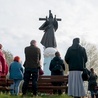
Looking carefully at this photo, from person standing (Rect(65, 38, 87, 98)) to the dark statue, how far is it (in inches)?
447

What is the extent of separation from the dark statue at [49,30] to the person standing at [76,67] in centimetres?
1135

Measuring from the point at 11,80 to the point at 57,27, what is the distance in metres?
10.5

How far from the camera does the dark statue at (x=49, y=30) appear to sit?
22.1 m

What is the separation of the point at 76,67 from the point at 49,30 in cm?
1198

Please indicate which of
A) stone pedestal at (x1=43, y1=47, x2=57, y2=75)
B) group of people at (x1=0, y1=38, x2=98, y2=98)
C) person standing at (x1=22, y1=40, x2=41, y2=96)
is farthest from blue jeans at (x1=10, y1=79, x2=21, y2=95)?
stone pedestal at (x1=43, y1=47, x2=57, y2=75)

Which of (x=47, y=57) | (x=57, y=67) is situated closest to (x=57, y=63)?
(x=57, y=67)

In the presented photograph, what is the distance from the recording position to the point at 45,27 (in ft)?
72.7

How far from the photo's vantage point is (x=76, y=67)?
10.5 meters

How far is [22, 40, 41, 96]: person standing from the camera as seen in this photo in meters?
10.8

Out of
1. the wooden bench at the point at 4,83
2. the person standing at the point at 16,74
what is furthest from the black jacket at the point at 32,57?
the wooden bench at the point at 4,83

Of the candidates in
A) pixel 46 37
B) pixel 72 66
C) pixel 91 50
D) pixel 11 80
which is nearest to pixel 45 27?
pixel 46 37

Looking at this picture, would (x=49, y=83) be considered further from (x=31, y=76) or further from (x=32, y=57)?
(x=32, y=57)

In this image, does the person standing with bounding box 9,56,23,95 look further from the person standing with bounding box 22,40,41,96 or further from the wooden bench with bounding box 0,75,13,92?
the wooden bench with bounding box 0,75,13,92

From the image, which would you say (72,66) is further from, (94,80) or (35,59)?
(94,80)
